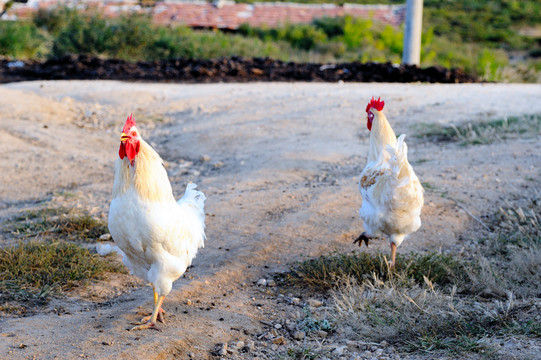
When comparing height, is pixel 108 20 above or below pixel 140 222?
above

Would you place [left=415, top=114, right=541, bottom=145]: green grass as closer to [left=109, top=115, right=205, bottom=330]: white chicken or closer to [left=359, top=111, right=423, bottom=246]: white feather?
[left=359, top=111, right=423, bottom=246]: white feather

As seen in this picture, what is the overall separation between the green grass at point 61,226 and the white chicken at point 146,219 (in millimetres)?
1908

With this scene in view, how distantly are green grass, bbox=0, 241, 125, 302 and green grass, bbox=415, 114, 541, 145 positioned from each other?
548 cm

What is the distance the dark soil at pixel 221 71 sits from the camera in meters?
13.5

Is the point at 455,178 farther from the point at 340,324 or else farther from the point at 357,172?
the point at 340,324

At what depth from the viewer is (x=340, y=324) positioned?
180 inches

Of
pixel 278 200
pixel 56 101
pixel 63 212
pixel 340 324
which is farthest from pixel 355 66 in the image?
pixel 340 324

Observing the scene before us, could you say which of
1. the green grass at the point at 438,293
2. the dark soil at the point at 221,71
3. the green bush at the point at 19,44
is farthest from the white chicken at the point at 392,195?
the green bush at the point at 19,44

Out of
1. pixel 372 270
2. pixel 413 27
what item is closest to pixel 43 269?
pixel 372 270

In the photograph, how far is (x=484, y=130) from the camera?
896 cm

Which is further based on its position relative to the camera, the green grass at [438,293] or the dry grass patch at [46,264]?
the dry grass patch at [46,264]

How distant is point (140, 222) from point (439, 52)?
821 inches

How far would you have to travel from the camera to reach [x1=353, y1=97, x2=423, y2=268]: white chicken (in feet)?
16.8

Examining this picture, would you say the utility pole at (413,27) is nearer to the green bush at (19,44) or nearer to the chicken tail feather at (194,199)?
the chicken tail feather at (194,199)
